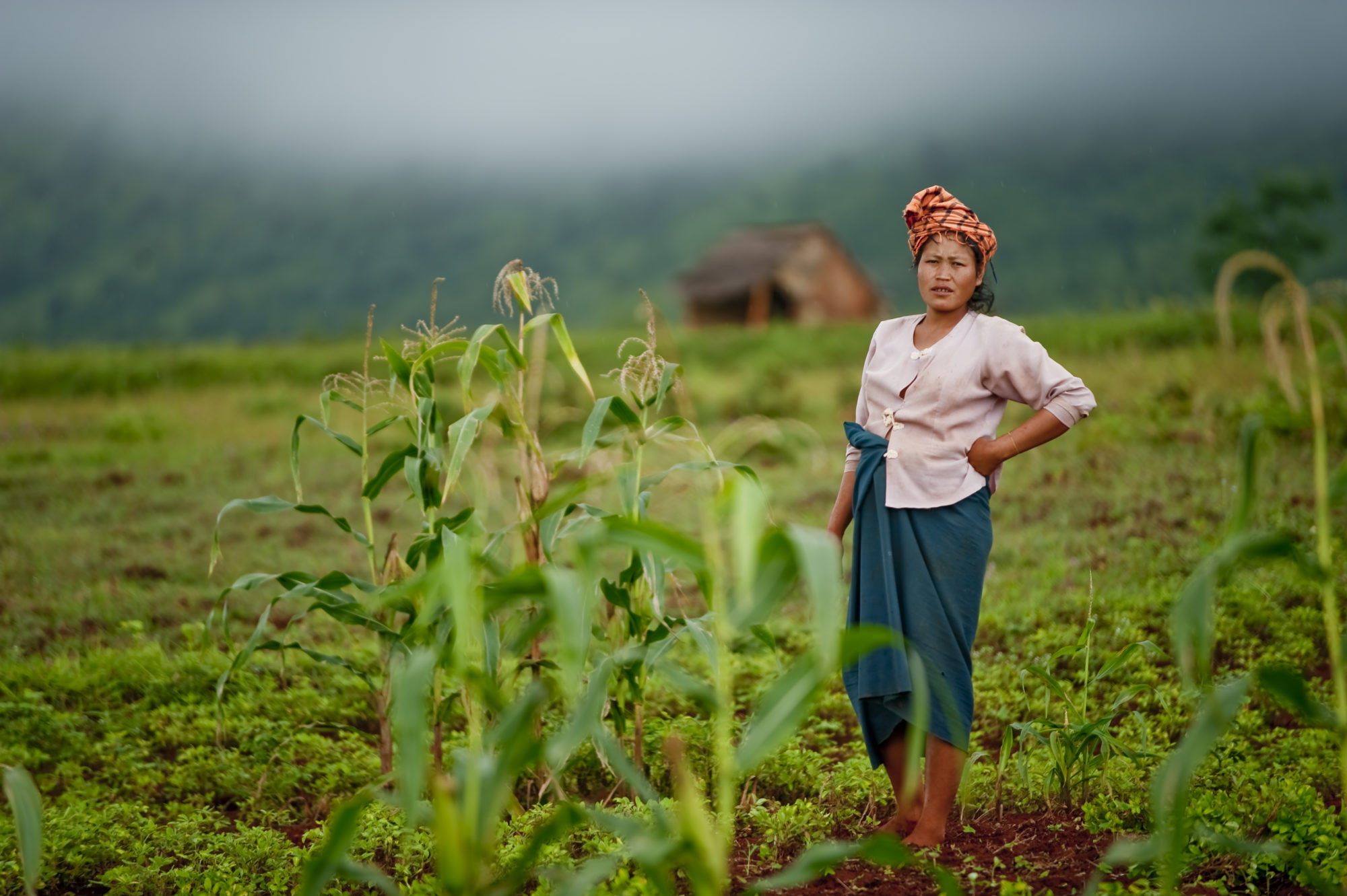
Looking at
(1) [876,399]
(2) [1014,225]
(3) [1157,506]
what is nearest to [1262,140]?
(2) [1014,225]

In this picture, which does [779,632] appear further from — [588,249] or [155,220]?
[155,220]

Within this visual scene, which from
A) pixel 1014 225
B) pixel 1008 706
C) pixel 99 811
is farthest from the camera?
pixel 1014 225

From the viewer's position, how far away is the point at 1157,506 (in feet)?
21.6

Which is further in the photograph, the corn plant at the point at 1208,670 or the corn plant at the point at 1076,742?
the corn plant at the point at 1076,742

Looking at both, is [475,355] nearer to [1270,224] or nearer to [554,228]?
[1270,224]

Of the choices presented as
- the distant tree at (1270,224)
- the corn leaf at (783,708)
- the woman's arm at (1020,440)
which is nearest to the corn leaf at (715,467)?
the woman's arm at (1020,440)

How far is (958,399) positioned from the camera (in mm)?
2738

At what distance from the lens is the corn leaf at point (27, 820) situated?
1798 mm

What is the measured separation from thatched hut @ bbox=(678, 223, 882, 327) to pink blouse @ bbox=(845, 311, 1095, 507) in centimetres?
2120

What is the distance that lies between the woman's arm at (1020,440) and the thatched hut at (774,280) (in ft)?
69.8

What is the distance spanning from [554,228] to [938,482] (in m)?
55.4

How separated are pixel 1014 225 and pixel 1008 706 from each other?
47607mm

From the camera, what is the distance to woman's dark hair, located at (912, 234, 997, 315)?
111 inches

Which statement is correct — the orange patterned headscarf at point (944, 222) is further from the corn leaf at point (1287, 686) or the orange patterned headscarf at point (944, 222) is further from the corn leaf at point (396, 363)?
the corn leaf at point (396, 363)
